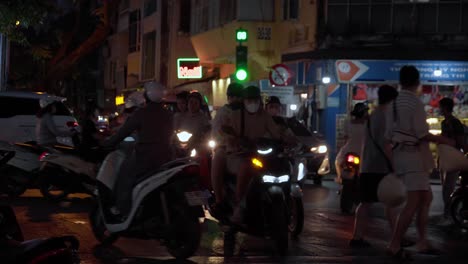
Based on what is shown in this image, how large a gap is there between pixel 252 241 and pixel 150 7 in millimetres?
36708

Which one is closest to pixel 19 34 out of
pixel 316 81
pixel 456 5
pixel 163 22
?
pixel 316 81

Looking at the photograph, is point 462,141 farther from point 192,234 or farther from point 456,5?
point 456,5

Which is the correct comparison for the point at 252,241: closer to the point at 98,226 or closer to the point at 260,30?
the point at 98,226

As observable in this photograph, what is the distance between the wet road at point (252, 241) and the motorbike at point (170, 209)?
0.24 metres

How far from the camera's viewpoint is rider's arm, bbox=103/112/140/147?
9.48 meters

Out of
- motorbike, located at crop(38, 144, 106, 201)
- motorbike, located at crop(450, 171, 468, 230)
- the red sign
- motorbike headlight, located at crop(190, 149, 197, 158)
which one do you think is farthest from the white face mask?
the red sign

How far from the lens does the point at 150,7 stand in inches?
1834

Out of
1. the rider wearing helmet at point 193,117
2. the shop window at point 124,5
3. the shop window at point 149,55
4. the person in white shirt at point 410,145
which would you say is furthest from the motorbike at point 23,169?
the shop window at point 124,5

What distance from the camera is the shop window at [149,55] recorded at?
4647 centimetres

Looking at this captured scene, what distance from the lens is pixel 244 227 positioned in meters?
9.91

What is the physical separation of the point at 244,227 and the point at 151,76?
122 ft

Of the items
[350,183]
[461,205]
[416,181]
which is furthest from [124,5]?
[416,181]

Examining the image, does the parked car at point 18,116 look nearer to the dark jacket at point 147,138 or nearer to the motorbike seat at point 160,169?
the dark jacket at point 147,138

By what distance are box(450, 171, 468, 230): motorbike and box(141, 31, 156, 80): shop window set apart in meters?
34.1
